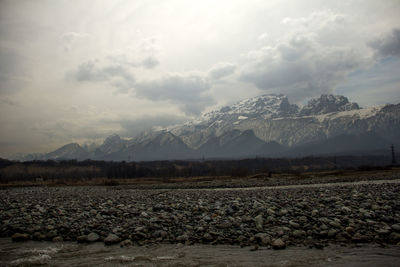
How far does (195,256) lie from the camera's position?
10.7 meters

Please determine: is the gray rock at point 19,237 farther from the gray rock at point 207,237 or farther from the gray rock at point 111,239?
the gray rock at point 207,237

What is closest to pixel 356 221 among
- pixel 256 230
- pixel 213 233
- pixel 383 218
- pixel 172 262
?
pixel 383 218

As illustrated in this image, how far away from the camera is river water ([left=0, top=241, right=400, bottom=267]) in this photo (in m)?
9.67

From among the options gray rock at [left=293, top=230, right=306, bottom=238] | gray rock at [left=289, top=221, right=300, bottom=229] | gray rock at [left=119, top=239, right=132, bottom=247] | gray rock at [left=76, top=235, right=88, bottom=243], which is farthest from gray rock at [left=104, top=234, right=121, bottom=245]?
gray rock at [left=289, top=221, right=300, bottom=229]

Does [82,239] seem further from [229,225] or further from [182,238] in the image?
[229,225]

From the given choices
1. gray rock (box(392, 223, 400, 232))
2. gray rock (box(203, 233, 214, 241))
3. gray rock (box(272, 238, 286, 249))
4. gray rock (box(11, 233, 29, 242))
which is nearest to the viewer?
gray rock (box(272, 238, 286, 249))

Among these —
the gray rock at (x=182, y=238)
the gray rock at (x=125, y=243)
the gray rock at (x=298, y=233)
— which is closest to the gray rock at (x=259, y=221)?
the gray rock at (x=298, y=233)

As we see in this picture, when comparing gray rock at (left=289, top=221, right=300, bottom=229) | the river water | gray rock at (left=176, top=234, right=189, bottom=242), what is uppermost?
gray rock at (left=289, top=221, right=300, bottom=229)

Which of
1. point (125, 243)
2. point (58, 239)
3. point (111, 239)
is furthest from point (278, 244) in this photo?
point (58, 239)

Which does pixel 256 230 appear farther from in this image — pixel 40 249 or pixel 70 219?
pixel 70 219

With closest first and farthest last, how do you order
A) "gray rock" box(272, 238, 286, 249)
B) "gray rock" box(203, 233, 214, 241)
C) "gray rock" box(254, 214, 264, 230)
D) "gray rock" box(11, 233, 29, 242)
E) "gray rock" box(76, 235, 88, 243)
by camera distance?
"gray rock" box(272, 238, 286, 249)
"gray rock" box(203, 233, 214, 241)
"gray rock" box(76, 235, 88, 243)
"gray rock" box(254, 214, 264, 230)
"gray rock" box(11, 233, 29, 242)

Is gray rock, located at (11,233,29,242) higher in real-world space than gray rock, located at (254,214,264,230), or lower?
lower

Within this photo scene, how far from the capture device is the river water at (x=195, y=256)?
9672 millimetres

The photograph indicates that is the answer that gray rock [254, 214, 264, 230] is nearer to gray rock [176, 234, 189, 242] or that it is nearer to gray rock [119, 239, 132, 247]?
gray rock [176, 234, 189, 242]
